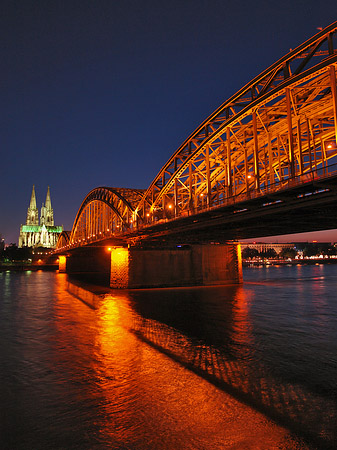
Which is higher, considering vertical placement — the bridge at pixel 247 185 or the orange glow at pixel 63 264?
the bridge at pixel 247 185

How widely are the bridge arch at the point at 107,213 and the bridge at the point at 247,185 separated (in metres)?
0.71

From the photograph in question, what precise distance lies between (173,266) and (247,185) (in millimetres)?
23403

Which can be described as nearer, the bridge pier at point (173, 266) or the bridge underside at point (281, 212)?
the bridge underside at point (281, 212)

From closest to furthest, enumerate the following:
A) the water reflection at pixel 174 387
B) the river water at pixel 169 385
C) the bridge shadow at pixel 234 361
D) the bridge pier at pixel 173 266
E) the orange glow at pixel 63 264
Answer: the water reflection at pixel 174 387 → the river water at pixel 169 385 → the bridge shadow at pixel 234 361 → the bridge pier at pixel 173 266 → the orange glow at pixel 63 264

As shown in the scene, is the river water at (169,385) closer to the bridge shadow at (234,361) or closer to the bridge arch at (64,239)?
the bridge shadow at (234,361)

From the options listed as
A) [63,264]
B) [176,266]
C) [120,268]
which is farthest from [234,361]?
[63,264]

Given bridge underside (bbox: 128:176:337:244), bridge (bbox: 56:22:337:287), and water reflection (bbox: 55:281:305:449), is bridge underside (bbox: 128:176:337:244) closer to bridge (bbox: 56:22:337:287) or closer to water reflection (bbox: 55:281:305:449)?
bridge (bbox: 56:22:337:287)

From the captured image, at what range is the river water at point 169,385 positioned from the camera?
23.8 feet

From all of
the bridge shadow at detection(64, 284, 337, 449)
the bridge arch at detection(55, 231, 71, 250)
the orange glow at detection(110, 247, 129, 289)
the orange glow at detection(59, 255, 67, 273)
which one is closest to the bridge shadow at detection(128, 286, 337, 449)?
the bridge shadow at detection(64, 284, 337, 449)

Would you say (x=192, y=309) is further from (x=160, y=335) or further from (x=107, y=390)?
(x=107, y=390)

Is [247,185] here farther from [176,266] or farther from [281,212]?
[176,266]

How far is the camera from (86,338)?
59.8 feet

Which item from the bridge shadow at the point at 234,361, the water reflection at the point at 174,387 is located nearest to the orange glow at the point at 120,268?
the bridge shadow at the point at 234,361

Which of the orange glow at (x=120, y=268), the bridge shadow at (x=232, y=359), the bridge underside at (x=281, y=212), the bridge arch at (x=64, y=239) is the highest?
the bridge arch at (x=64, y=239)
